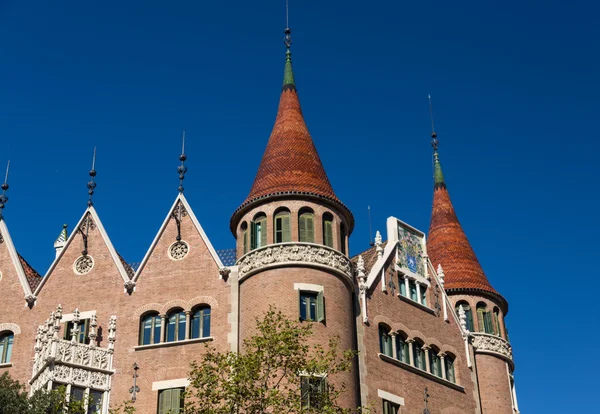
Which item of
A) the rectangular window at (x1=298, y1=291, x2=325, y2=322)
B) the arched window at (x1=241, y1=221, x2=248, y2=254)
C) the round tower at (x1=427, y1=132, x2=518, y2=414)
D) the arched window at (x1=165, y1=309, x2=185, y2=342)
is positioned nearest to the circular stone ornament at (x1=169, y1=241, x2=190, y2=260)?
the arched window at (x1=241, y1=221, x2=248, y2=254)

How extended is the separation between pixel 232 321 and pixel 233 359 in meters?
6.71

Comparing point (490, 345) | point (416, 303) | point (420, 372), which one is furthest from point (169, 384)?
point (490, 345)

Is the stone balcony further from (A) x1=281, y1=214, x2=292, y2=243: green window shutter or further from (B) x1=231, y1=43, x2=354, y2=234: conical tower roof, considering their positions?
(B) x1=231, y1=43, x2=354, y2=234: conical tower roof

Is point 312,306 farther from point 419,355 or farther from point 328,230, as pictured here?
point 419,355

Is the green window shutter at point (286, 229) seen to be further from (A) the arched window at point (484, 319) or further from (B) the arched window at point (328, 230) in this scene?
(A) the arched window at point (484, 319)

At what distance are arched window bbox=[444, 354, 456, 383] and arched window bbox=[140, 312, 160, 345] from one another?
11704 mm

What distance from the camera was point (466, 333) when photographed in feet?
137

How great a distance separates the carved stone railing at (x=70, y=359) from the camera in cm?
3288

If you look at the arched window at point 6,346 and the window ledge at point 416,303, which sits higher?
the window ledge at point 416,303

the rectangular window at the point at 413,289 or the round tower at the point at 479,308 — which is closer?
the rectangular window at the point at 413,289

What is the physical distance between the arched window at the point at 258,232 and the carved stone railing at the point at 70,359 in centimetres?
574

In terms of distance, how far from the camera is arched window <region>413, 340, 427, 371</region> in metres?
38.8

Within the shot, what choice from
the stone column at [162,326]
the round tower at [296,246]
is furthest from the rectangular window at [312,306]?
the stone column at [162,326]

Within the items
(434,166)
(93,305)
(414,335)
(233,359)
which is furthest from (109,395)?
(434,166)
